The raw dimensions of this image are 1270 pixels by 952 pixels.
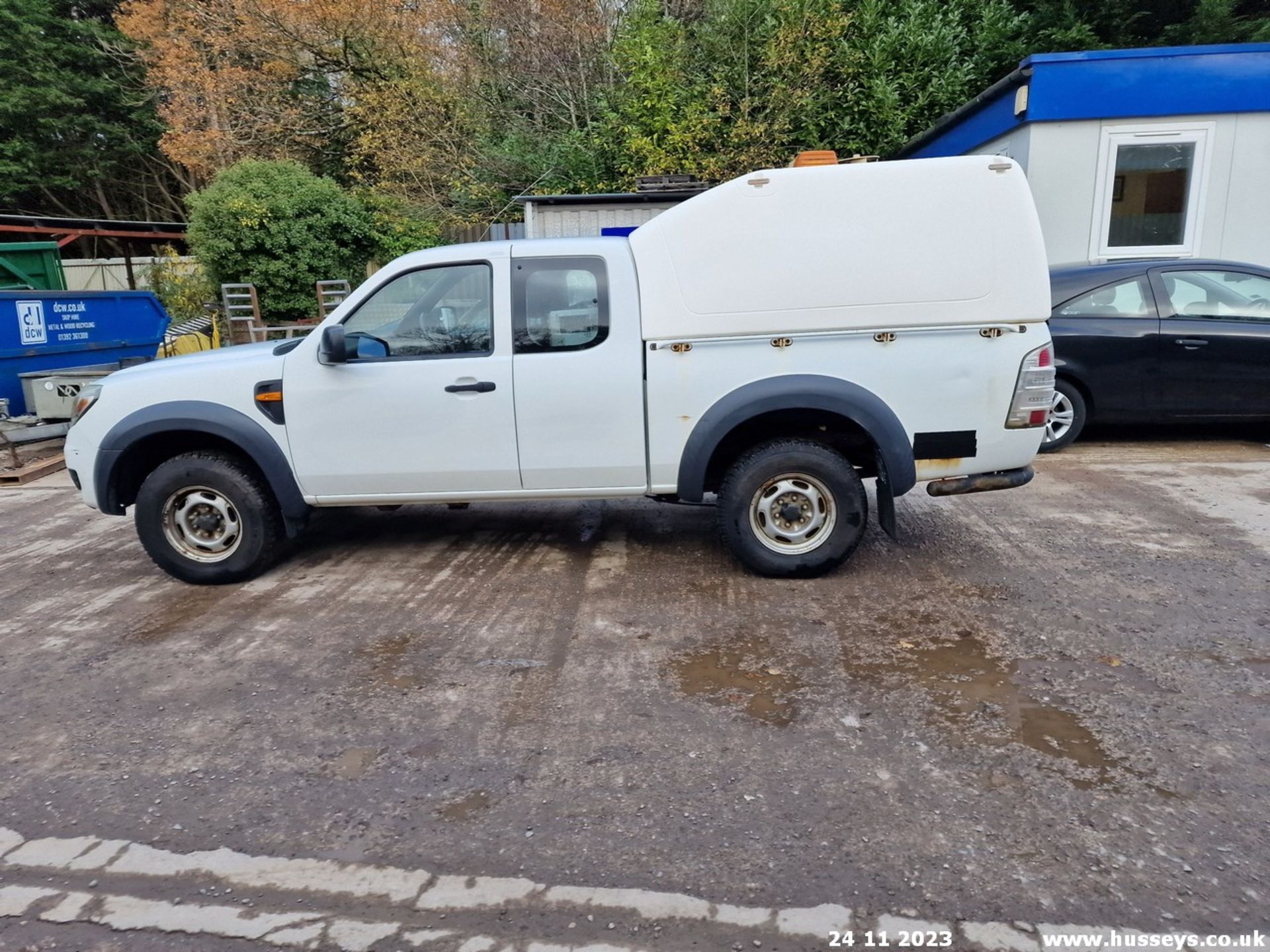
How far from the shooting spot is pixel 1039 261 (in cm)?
478

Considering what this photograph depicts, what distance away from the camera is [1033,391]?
15.9 ft

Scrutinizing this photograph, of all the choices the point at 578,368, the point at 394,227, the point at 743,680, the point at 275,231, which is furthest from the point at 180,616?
the point at 394,227

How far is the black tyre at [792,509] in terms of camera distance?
196 inches

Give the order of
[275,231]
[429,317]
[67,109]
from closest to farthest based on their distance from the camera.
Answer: [429,317] < [275,231] < [67,109]

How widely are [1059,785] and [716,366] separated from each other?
8.80 ft

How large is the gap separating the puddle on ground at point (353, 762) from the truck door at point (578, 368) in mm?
2023

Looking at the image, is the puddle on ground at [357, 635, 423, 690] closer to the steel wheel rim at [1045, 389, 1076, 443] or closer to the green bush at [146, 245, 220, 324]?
the steel wheel rim at [1045, 389, 1076, 443]

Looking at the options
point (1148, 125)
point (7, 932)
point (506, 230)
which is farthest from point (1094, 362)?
point (506, 230)

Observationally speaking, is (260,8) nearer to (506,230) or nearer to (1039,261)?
(506,230)

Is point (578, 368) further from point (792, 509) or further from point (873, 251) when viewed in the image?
point (873, 251)

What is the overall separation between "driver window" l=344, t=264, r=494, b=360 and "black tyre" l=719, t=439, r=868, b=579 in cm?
167

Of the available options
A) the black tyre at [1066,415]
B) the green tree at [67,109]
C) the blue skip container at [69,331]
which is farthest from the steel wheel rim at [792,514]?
the green tree at [67,109]

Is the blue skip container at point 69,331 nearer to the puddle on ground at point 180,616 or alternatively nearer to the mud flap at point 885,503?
the puddle on ground at point 180,616

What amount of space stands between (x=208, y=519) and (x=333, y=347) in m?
1.35
